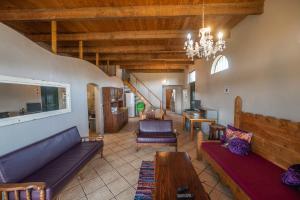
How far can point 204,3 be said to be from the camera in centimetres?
285

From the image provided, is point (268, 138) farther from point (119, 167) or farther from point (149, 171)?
point (119, 167)

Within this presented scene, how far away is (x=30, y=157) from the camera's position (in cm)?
223

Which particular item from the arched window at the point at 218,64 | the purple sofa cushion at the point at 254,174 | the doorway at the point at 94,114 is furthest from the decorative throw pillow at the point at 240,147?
the doorway at the point at 94,114

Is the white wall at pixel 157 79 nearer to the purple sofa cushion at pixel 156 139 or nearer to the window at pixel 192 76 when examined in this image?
the window at pixel 192 76

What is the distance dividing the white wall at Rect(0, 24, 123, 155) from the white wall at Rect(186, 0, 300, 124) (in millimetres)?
4354

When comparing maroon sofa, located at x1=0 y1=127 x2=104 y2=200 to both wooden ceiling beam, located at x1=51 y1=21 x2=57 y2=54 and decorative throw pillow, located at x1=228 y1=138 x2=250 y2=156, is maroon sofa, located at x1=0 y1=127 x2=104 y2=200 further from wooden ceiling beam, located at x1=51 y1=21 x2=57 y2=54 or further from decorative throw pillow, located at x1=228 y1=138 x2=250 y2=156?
decorative throw pillow, located at x1=228 y1=138 x2=250 y2=156

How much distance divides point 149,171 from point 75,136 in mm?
1914

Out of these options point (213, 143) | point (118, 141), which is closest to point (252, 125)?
point (213, 143)

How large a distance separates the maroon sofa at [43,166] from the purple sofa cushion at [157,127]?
5.69 feet

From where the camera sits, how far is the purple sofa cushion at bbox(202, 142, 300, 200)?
5.53ft

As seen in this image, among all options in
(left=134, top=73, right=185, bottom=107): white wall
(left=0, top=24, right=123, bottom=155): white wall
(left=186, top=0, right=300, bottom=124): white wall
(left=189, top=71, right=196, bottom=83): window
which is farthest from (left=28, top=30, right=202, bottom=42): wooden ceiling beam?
(left=134, top=73, right=185, bottom=107): white wall

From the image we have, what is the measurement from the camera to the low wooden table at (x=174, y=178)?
5.71 feet

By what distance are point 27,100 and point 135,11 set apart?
276cm

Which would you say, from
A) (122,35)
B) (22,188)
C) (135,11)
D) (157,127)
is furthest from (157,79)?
(22,188)
